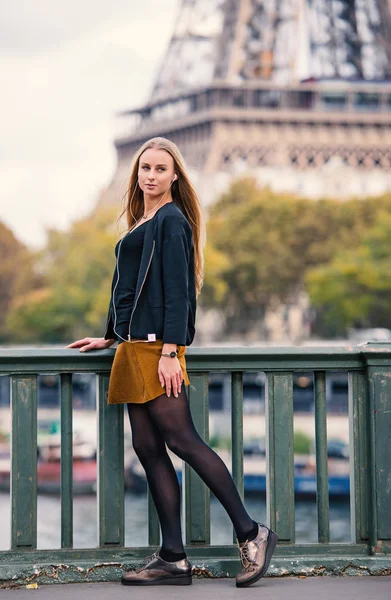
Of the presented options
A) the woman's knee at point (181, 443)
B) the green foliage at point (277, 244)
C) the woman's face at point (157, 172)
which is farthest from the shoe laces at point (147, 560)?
the green foliage at point (277, 244)

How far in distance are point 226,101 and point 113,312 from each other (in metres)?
65.1

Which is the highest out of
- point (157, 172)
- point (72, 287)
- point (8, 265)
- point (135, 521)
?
point (8, 265)

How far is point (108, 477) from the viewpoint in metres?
5.66

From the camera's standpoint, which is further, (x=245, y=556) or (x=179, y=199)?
(x=179, y=199)

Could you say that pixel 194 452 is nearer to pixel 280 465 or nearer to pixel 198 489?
pixel 198 489

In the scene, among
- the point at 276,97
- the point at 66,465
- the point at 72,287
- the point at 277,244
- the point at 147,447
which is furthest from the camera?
the point at 276,97

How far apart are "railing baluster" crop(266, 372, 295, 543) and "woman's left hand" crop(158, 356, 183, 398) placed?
1.79 feet

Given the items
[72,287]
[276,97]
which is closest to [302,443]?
[72,287]

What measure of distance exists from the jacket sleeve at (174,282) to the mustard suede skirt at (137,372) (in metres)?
0.13

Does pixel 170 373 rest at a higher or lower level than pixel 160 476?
higher

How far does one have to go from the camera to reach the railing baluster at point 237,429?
571 centimetres

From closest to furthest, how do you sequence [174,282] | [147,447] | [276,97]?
[174,282] → [147,447] → [276,97]

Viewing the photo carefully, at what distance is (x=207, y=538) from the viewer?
5.71 m

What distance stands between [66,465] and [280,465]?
952 millimetres
